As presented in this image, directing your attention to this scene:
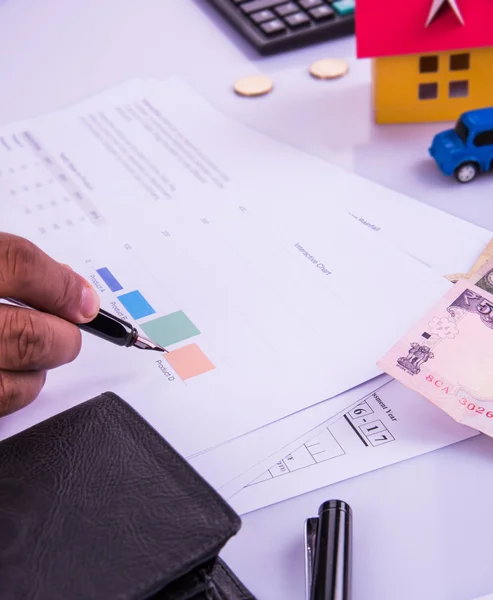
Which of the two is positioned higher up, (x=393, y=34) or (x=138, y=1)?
(x=393, y=34)

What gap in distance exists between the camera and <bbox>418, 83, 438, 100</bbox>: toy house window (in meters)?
0.80

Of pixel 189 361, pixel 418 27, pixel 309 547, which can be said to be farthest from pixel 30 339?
pixel 418 27

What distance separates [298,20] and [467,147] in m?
0.36

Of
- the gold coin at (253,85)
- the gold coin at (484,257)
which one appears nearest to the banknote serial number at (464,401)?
the gold coin at (484,257)

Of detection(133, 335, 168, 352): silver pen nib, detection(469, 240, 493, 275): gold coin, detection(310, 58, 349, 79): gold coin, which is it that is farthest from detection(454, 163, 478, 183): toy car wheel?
detection(133, 335, 168, 352): silver pen nib

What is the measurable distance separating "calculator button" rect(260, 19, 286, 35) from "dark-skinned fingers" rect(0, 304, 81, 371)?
0.59 metres

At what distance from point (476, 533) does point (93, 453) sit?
0.24 meters

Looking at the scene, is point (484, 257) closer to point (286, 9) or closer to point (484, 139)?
point (484, 139)

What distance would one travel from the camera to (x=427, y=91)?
81cm

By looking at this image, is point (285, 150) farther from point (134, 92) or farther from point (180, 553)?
point (180, 553)

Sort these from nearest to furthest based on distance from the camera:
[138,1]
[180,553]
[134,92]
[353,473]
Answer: [180,553] < [353,473] < [134,92] < [138,1]

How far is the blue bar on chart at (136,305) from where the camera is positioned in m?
0.63

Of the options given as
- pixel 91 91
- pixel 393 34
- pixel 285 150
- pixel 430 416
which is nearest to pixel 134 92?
pixel 91 91

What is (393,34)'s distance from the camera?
752 mm
